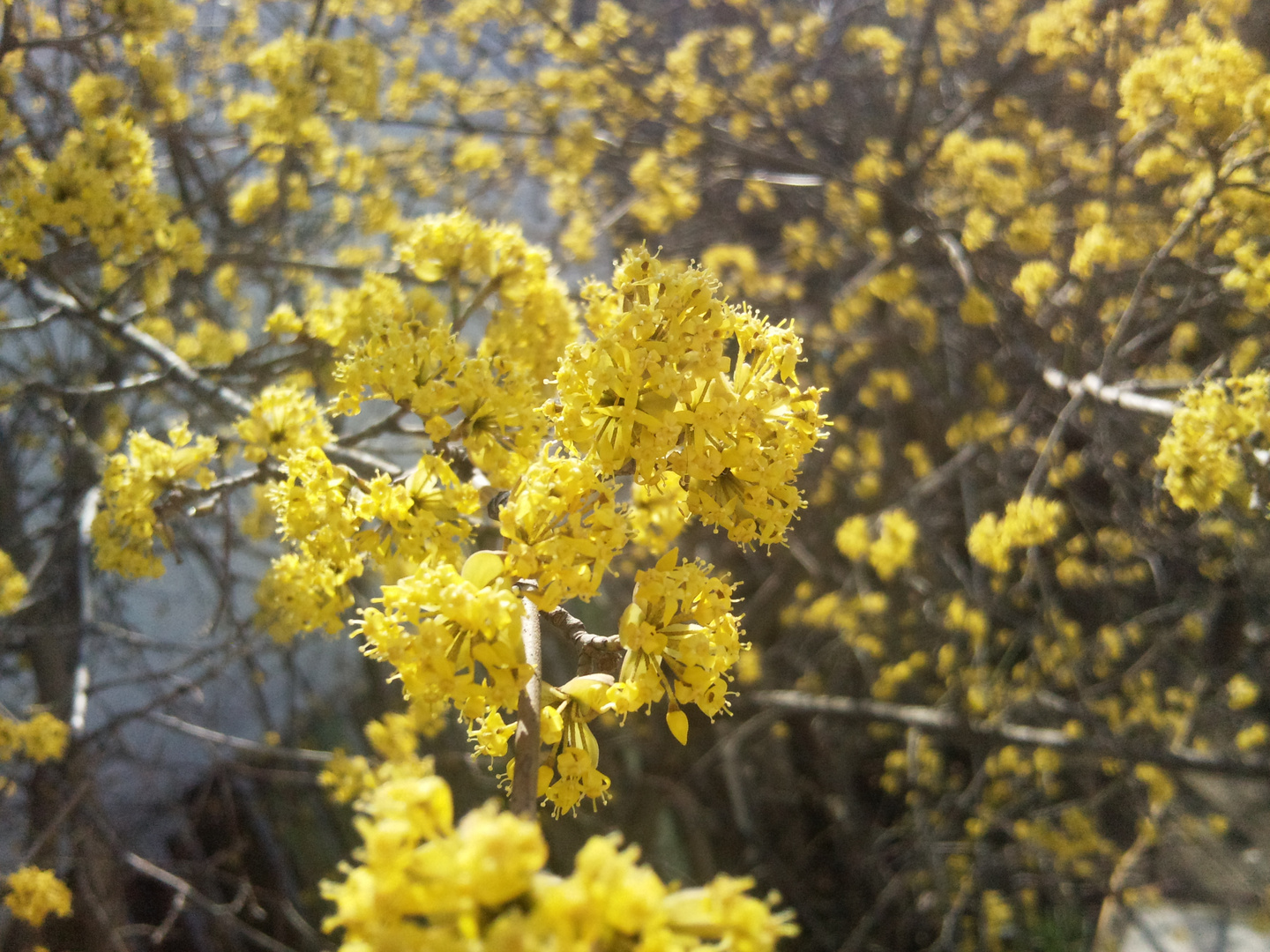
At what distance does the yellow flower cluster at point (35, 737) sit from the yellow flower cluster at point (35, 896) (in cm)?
48

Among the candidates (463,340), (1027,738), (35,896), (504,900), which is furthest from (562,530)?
(1027,738)

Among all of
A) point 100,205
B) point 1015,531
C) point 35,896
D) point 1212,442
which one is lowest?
point 35,896

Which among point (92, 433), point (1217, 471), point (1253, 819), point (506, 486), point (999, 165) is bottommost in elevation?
point (1253, 819)

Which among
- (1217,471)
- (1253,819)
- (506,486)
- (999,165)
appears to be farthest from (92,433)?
(1253,819)

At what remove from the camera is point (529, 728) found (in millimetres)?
1211

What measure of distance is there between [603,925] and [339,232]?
22.5 ft

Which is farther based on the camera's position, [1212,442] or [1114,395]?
[1114,395]

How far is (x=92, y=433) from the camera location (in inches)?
178

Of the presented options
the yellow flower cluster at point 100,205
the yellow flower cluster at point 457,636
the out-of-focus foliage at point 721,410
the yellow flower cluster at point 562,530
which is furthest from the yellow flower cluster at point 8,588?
the yellow flower cluster at point 562,530

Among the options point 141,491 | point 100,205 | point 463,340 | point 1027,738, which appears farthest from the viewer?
point 1027,738

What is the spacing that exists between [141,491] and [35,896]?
1862 mm

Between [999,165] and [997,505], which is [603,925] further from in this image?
[999,165]

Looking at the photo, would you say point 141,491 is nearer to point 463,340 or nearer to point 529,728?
point 463,340

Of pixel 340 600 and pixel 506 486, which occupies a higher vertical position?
pixel 506 486
